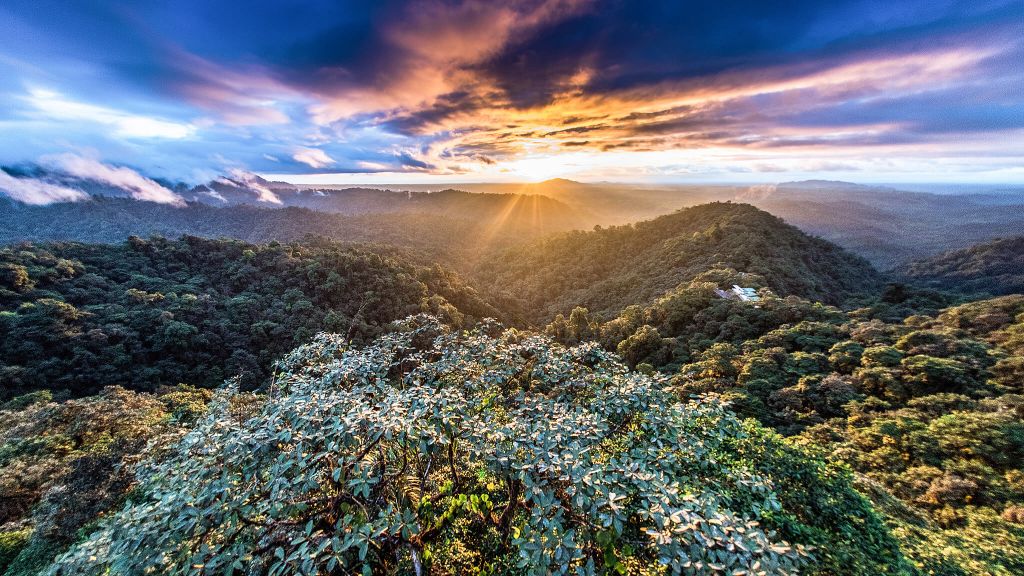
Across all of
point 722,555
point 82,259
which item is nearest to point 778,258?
point 722,555

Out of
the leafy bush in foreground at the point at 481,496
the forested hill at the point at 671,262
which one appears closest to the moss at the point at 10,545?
the leafy bush in foreground at the point at 481,496

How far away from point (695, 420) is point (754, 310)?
30375mm

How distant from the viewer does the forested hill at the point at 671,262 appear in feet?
182

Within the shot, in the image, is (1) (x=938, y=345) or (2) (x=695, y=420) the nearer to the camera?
(2) (x=695, y=420)

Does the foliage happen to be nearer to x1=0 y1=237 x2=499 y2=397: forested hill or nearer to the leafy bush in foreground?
the leafy bush in foreground

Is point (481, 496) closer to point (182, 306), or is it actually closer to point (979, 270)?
point (182, 306)

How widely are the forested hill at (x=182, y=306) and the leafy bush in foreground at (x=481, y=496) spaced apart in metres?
25.4

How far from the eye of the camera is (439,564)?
275 inches

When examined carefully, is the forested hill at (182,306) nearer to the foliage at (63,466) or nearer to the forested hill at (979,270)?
the foliage at (63,466)

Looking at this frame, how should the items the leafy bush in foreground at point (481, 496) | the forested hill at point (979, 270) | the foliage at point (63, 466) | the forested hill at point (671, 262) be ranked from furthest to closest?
the forested hill at point (979, 270) → the forested hill at point (671, 262) → the foliage at point (63, 466) → the leafy bush in foreground at point (481, 496)

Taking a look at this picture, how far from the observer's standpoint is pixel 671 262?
68.0 m

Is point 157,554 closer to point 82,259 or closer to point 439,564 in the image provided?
point 439,564

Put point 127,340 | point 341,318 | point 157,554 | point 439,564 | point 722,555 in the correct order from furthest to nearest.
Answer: point 341,318 → point 127,340 → point 439,564 → point 157,554 → point 722,555

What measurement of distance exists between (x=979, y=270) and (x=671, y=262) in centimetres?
7526
